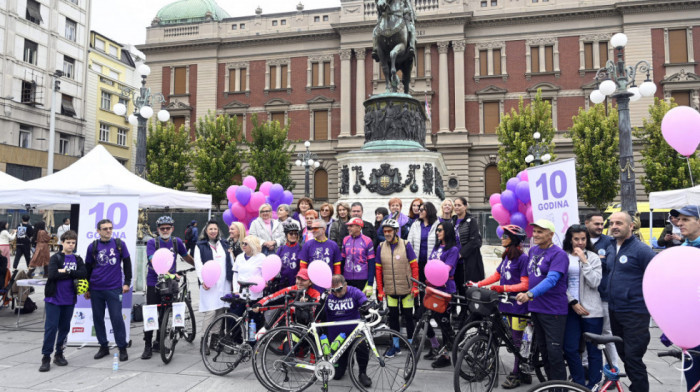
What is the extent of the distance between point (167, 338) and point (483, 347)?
4.23 m

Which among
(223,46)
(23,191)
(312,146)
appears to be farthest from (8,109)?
(23,191)

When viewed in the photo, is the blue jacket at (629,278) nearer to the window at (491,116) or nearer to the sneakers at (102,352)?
the sneakers at (102,352)

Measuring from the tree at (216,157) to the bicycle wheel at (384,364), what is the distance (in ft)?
99.8

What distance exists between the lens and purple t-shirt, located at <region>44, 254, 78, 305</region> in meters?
6.31

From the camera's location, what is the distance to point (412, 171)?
1196cm

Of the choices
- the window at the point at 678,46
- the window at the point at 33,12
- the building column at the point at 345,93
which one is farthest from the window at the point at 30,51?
the window at the point at 678,46

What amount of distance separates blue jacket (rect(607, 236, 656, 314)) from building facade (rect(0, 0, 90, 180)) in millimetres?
36331

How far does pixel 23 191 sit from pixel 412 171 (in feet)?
29.0

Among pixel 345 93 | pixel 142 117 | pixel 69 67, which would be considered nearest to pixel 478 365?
pixel 142 117

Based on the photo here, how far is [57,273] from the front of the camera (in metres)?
6.25

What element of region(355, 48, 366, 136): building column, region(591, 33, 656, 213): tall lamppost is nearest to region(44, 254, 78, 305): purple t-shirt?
region(591, 33, 656, 213): tall lamppost

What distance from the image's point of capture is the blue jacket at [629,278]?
4594mm

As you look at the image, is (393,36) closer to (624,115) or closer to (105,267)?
(624,115)

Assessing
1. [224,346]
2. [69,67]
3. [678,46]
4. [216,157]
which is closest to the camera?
[224,346]
